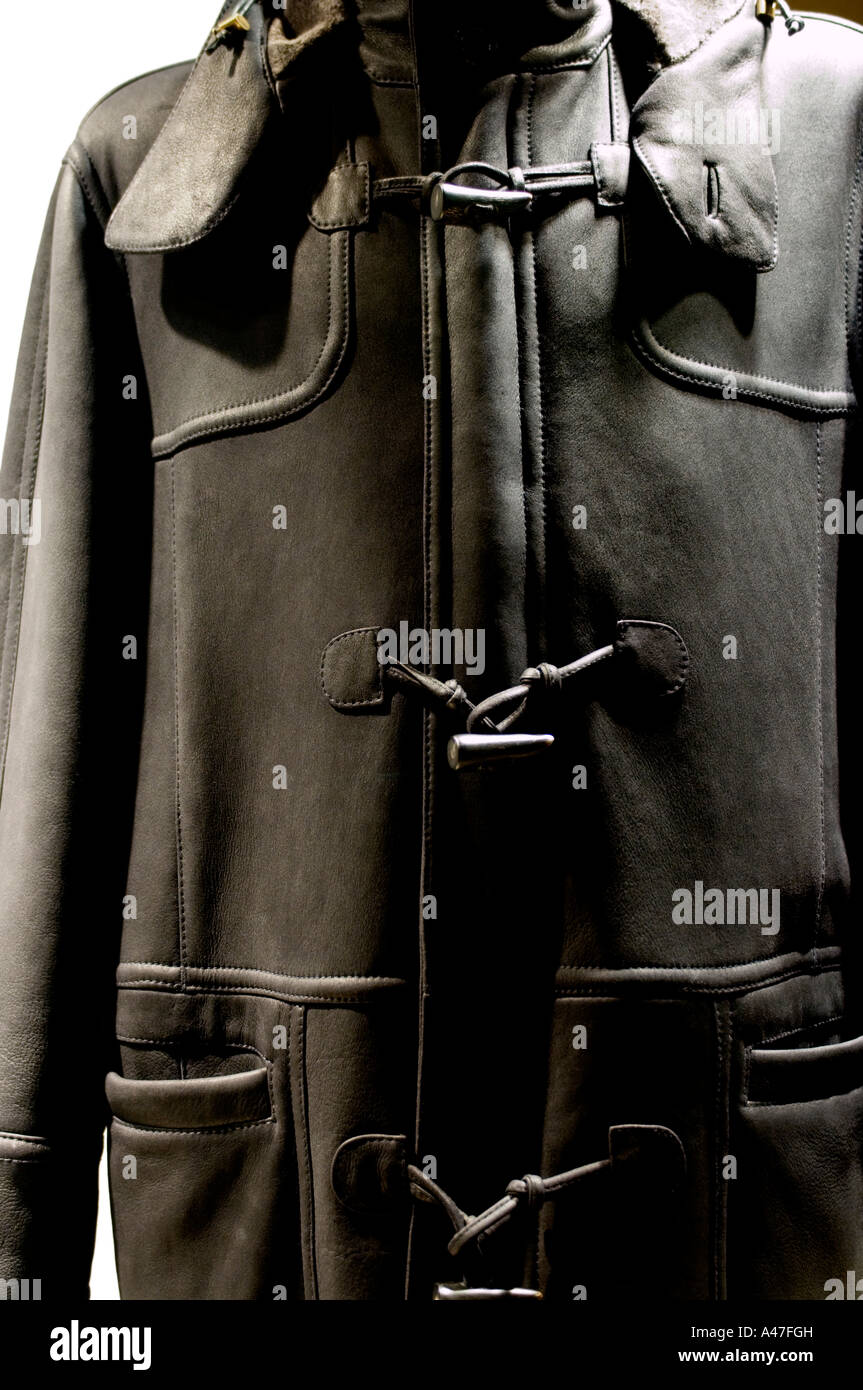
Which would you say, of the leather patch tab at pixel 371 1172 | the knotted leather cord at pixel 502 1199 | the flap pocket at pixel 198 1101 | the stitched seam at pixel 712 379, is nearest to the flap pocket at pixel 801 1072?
the knotted leather cord at pixel 502 1199

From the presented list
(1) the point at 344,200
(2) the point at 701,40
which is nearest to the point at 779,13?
(2) the point at 701,40

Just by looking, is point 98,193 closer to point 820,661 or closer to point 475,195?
point 475,195

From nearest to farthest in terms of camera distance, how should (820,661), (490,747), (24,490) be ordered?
(490,747)
(820,661)
(24,490)

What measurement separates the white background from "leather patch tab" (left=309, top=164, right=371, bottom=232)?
51 cm

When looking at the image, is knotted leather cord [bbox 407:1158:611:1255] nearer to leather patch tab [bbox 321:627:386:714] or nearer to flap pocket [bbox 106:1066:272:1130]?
Result: flap pocket [bbox 106:1066:272:1130]

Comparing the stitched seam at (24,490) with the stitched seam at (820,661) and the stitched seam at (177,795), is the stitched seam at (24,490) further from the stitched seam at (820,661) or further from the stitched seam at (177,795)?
the stitched seam at (820,661)

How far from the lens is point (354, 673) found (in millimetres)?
852

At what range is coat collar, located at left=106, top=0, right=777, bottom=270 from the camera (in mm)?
836

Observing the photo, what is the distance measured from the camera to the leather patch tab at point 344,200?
0.86 metres

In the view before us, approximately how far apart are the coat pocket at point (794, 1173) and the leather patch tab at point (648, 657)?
0.27m

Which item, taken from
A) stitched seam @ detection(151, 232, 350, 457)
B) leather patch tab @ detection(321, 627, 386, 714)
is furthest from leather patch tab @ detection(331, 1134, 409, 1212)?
stitched seam @ detection(151, 232, 350, 457)

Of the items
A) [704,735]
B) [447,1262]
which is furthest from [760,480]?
[447,1262]

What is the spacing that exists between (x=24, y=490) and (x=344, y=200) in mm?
369

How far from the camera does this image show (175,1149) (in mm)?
890
